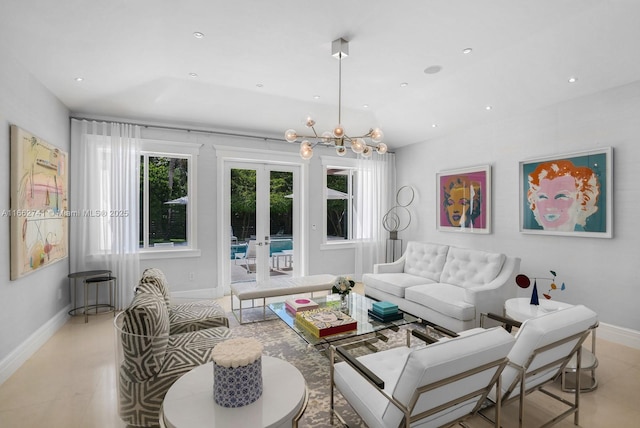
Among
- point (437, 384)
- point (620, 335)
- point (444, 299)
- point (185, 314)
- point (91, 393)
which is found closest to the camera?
point (437, 384)

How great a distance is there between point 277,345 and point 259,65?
304 centimetres

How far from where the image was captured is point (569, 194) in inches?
149

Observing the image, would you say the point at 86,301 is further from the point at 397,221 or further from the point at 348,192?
the point at 397,221

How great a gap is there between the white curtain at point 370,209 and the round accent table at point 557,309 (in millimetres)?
3315

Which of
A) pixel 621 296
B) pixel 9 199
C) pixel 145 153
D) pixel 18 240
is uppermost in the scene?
pixel 145 153

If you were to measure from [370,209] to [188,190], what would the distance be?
11.1ft

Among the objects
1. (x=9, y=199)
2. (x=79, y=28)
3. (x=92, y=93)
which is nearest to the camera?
(x=79, y=28)

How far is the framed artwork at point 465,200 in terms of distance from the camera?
4754mm

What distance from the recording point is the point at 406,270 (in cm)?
500

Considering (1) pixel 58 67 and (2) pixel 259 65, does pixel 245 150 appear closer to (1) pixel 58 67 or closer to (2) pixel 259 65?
(2) pixel 259 65

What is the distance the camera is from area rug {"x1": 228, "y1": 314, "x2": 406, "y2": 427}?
7.15 ft

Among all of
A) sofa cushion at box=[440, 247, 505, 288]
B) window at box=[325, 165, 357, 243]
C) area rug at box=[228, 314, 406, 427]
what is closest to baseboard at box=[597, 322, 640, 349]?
sofa cushion at box=[440, 247, 505, 288]

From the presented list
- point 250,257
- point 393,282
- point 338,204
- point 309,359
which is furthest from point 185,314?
point 338,204

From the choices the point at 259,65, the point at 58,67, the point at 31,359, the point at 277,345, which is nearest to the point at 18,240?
the point at 31,359
